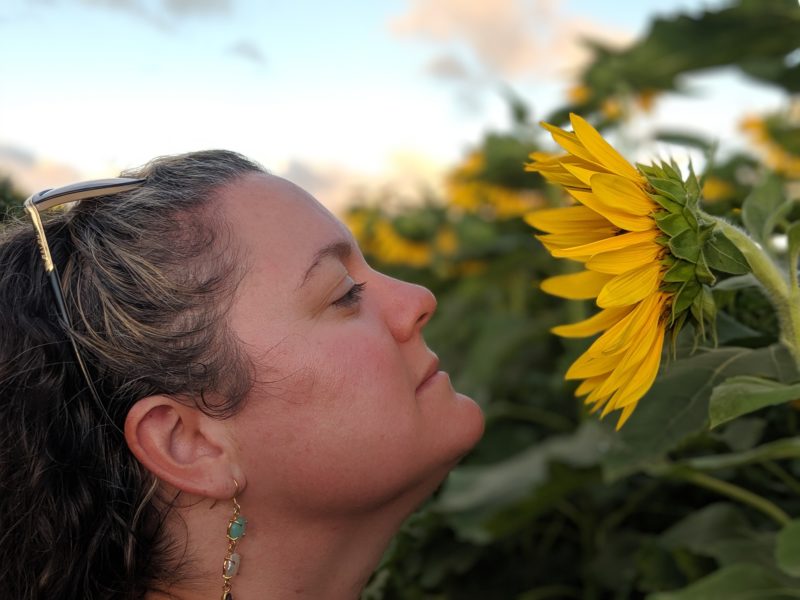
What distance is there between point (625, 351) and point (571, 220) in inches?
5.7

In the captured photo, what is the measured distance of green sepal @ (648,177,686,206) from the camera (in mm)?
836

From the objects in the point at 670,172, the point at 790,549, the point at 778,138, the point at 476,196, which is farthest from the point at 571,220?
the point at 476,196

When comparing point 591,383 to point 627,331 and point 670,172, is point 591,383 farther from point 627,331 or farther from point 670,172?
point 670,172

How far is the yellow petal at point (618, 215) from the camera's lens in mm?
830

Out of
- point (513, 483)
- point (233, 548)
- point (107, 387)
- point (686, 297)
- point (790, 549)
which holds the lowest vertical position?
point (513, 483)

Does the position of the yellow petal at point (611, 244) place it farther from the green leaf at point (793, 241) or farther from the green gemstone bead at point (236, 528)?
the green gemstone bead at point (236, 528)

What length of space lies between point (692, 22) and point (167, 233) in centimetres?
112

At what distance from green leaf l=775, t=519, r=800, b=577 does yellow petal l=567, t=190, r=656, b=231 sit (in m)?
0.37

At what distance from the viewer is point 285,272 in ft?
3.47

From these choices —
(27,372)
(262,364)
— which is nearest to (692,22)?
(262,364)

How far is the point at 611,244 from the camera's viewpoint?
83 centimetres

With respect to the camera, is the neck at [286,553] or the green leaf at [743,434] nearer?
the neck at [286,553]

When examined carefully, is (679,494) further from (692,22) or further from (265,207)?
(265,207)

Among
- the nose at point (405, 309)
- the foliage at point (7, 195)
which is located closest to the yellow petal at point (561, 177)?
the nose at point (405, 309)
